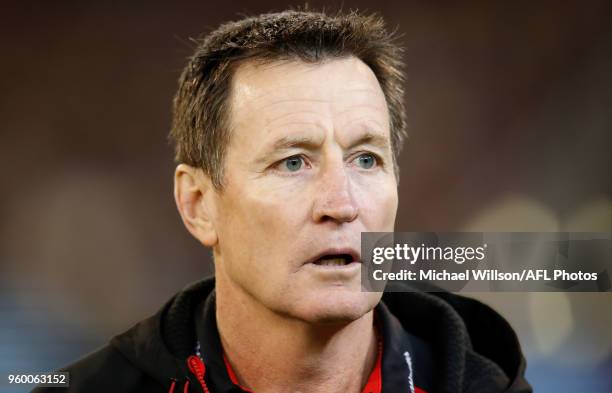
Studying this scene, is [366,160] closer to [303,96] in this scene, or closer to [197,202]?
[303,96]

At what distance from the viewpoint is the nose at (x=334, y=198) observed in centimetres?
221

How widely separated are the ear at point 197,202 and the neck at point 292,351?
19 cm

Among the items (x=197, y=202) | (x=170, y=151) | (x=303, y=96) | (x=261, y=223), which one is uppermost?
(x=170, y=151)

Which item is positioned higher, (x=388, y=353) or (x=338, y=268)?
(x=338, y=268)

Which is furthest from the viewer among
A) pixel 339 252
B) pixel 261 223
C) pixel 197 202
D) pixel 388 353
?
pixel 197 202

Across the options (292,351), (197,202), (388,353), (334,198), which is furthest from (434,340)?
(197,202)

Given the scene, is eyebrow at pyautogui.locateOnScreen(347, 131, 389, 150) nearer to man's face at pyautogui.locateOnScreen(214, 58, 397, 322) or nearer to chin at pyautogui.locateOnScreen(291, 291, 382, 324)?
man's face at pyautogui.locateOnScreen(214, 58, 397, 322)

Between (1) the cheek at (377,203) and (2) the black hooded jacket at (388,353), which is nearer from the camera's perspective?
(1) the cheek at (377,203)

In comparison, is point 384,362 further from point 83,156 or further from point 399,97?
point 83,156

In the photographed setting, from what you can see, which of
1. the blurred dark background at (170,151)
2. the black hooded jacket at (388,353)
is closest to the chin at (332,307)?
the black hooded jacket at (388,353)

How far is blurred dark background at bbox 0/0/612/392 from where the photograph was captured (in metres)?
4.48

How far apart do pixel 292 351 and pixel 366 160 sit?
573mm

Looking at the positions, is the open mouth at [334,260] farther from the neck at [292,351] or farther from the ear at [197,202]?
the ear at [197,202]

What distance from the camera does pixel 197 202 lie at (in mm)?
2641
